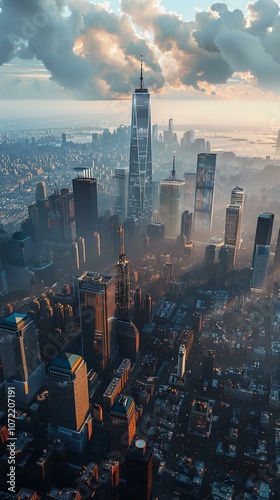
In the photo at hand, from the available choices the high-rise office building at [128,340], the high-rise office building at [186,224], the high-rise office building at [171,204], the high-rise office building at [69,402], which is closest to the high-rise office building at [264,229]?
the high-rise office building at [186,224]

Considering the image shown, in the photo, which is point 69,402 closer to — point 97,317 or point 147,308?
point 97,317

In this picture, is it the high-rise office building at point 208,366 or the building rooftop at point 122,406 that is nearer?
the building rooftop at point 122,406

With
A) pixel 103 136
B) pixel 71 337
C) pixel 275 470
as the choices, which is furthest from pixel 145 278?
pixel 103 136

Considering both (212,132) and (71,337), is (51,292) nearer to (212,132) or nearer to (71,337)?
(71,337)

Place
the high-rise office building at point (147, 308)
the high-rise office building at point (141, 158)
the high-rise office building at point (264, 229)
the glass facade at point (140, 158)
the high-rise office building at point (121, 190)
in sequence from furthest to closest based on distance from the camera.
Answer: the high-rise office building at point (121, 190)
the glass facade at point (140, 158)
the high-rise office building at point (141, 158)
the high-rise office building at point (264, 229)
the high-rise office building at point (147, 308)

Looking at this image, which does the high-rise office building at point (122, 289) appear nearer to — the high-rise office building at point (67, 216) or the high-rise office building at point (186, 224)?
the high-rise office building at point (67, 216)

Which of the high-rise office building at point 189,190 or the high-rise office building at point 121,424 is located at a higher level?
the high-rise office building at point 189,190
